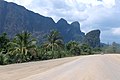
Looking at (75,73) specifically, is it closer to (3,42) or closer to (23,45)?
(23,45)

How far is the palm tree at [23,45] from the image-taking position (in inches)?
2436

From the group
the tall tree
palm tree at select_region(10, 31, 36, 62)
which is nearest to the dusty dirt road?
palm tree at select_region(10, 31, 36, 62)

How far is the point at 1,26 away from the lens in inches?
7746

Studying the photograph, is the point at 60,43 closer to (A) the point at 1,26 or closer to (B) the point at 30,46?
(B) the point at 30,46

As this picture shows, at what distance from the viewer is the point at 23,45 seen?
6331 centimetres

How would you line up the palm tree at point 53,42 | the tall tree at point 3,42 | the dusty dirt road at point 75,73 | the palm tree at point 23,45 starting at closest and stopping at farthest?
the dusty dirt road at point 75,73, the palm tree at point 23,45, the tall tree at point 3,42, the palm tree at point 53,42

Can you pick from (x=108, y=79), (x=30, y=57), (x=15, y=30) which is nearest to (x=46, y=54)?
(x=30, y=57)

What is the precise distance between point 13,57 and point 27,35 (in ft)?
18.4

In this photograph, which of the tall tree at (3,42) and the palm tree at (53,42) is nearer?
the tall tree at (3,42)

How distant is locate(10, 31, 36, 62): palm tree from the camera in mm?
61875

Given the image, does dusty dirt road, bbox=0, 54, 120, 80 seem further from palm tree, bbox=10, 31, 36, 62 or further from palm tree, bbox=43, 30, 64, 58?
palm tree, bbox=43, 30, 64, 58

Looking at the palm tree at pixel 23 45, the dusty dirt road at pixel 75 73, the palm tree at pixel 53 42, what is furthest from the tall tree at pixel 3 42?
the dusty dirt road at pixel 75 73

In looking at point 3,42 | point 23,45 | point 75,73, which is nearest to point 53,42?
point 3,42

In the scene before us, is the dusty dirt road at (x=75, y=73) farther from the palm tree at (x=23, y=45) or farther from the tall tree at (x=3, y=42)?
the tall tree at (x=3, y=42)
